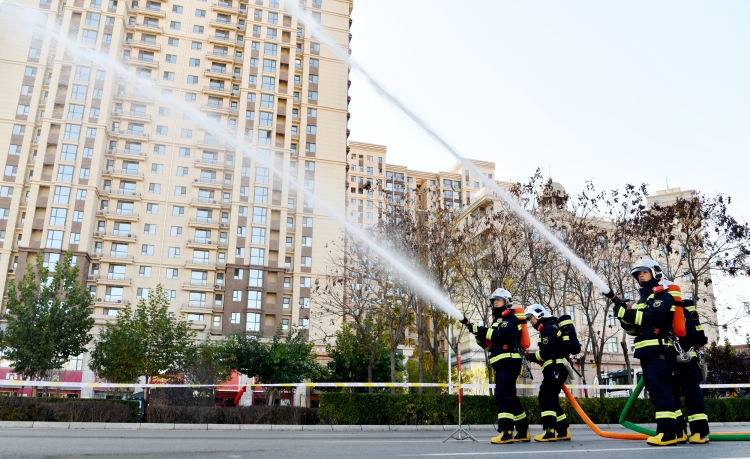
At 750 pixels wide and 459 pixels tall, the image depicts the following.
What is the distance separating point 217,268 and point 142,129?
56.6 feet

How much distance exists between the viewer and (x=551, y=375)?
9.97 metres

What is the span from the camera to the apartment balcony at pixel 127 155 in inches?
2491

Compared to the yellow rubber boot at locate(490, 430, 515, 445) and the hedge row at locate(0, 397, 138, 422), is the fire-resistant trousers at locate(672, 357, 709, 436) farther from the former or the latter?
the hedge row at locate(0, 397, 138, 422)

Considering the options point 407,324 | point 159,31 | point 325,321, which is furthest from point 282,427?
point 159,31

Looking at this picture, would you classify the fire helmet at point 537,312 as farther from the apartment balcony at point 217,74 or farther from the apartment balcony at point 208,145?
the apartment balcony at point 217,74

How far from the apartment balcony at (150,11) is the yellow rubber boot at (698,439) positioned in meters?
72.6

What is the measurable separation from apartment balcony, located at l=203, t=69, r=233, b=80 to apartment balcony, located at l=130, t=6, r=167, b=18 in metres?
8.39

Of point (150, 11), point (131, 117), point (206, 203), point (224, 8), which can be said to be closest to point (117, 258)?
point (206, 203)

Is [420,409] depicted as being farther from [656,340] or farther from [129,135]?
[129,135]

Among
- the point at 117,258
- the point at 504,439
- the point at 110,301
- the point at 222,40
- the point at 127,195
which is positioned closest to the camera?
the point at 504,439

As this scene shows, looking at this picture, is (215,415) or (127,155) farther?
(127,155)

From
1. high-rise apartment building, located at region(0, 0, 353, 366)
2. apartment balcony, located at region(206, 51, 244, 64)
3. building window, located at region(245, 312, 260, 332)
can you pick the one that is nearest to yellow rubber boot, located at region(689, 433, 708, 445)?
high-rise apartment building, located at region(0, 0, 353, 366)

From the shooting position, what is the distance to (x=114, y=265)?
61.5 meters

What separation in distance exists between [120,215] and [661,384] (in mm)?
61947
